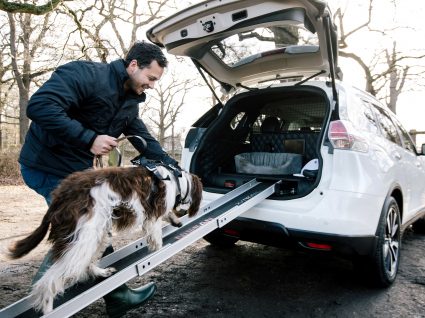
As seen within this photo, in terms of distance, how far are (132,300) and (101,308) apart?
0.57 metres

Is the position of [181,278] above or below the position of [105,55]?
below

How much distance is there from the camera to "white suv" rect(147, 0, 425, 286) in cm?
288

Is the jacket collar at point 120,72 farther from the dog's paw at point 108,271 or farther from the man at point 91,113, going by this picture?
the dog's paw at point 108,271

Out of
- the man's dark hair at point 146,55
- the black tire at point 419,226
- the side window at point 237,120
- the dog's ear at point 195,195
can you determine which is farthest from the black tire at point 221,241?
the black tire at point 419,226

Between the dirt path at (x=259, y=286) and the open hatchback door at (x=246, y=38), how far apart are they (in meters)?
1.98

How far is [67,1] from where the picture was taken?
39.2ft

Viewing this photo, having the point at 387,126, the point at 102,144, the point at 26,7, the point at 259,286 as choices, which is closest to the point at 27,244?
the point at 102,144

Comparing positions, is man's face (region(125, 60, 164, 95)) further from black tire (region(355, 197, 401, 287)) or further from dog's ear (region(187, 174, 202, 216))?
black tire (region(355, 197, 401, 287))

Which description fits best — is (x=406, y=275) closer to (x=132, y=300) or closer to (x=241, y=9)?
(x=132, y=300)

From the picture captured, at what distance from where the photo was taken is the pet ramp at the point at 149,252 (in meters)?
1.90

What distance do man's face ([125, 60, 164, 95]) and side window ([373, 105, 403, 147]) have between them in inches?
98.1

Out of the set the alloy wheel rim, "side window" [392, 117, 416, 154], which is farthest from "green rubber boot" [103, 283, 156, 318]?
"side window" [392, 117, 416, 154]

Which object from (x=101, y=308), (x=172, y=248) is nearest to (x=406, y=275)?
(x=172, y=248)

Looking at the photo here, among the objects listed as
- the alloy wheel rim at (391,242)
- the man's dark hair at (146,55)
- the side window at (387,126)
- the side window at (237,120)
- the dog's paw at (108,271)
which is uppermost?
the man's dark hair at (146,55)
